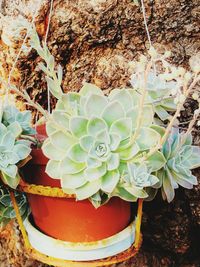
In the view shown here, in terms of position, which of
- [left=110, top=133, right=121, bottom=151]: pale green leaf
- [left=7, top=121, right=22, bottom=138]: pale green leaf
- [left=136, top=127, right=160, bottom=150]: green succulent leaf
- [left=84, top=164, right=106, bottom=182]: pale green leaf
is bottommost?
[left=84, top=164, right=106, bottom=182]: pale green leaf

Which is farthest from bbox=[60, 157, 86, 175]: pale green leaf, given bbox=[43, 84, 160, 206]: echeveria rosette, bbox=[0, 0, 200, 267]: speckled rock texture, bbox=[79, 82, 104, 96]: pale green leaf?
bbox=[0, 0, 200, 267]: speckled rock texture

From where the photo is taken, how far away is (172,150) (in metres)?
0.82

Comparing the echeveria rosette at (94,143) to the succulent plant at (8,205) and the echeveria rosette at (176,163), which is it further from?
the succulent plant at (8,205)

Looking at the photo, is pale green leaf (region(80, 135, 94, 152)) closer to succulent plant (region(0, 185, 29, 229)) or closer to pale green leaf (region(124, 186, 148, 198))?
pale green leaf (region(124, 186, 148, 198))

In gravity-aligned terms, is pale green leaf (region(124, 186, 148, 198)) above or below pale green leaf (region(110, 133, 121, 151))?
below

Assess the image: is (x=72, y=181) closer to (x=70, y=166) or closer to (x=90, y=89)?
(x=70, y=166)

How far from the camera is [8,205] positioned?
0.94m

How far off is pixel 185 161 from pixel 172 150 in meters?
0.03

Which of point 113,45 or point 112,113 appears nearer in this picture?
point 112,113

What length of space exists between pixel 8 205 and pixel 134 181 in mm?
287

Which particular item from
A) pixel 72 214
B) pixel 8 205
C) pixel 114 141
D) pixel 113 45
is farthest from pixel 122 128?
pixel 113 45

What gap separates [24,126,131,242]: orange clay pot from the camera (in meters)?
0.83

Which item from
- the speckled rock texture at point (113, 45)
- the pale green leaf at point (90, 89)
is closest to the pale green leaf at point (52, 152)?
the pale green leaf at point (90, 89)

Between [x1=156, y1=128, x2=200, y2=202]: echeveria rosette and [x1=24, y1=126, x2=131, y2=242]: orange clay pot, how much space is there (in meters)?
0.08
